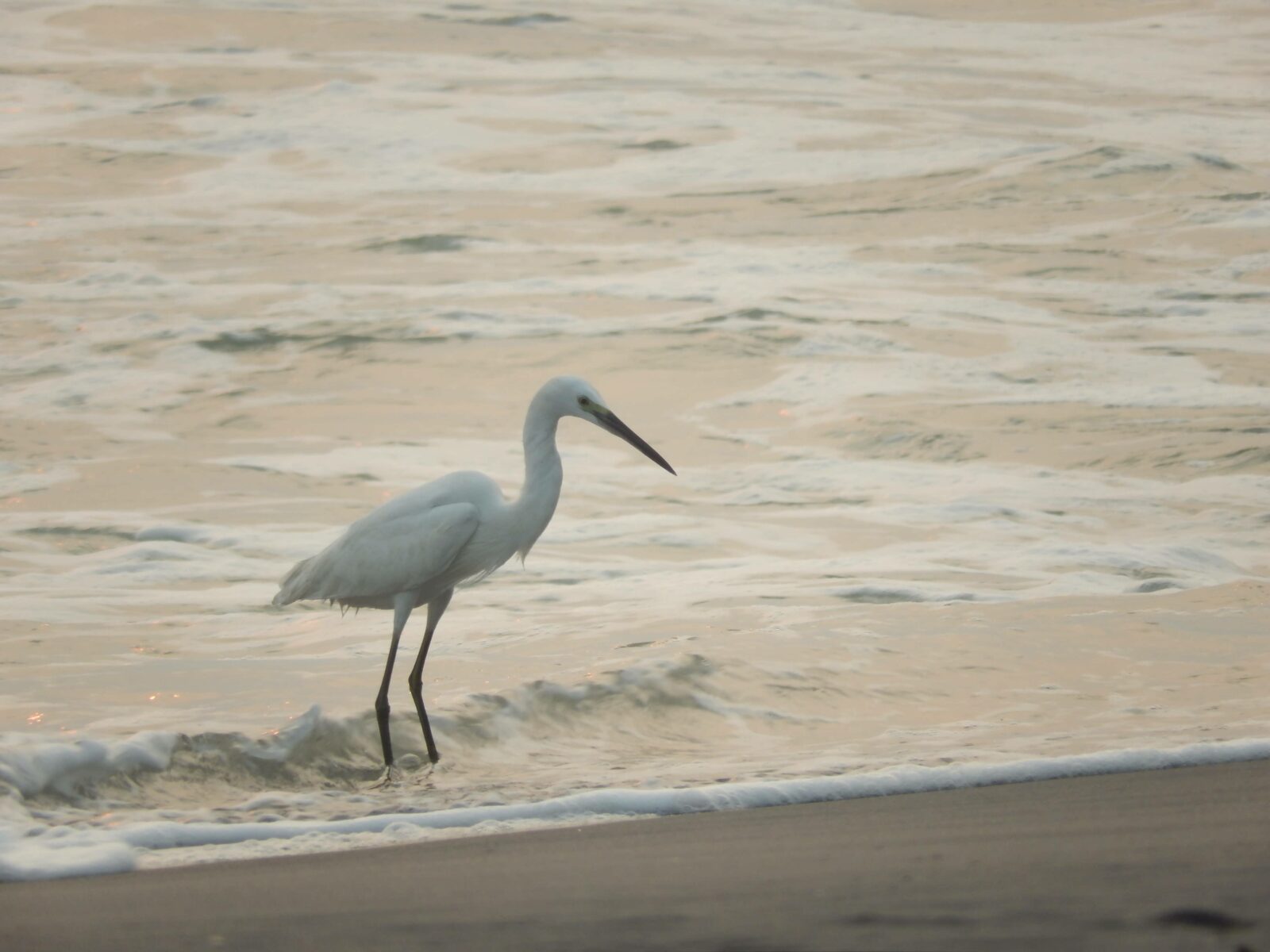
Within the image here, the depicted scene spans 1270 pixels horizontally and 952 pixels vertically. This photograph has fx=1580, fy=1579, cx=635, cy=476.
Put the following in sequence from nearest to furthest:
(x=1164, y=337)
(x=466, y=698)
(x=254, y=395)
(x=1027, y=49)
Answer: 1. (x=466, y=698)
2. (x=254, y=395)
3. (x=1164, y=337)
4. (x=1027, y=49)

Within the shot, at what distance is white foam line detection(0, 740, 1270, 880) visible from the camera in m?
4.16

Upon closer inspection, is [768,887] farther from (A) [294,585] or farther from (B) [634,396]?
(B) [634,396]

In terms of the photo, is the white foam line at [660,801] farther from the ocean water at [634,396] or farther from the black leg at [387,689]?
the black leg at [387,689]

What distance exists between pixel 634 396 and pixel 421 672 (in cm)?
805

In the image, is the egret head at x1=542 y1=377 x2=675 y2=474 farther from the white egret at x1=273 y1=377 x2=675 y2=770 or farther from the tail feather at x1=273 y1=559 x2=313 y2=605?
the tail feather at x1=273 y1=559 x2=313 y2=605

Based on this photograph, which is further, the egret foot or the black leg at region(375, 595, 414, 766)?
the black leg at region(375, 595, 414, 766)

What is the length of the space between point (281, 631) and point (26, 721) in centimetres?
211

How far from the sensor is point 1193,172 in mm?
20141

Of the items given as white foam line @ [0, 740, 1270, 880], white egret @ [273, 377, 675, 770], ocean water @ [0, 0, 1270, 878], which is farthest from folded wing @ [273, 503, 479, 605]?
white foam line @ [0, 740, 1270, 880]

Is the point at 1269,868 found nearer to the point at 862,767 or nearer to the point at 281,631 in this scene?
the point at 862,767

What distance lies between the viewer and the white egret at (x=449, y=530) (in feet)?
19.6

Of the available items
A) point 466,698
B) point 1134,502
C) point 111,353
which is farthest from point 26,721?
point 111,353

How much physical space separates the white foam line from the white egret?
5.12 feet

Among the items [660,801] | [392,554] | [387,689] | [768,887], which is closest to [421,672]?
[387,689]
